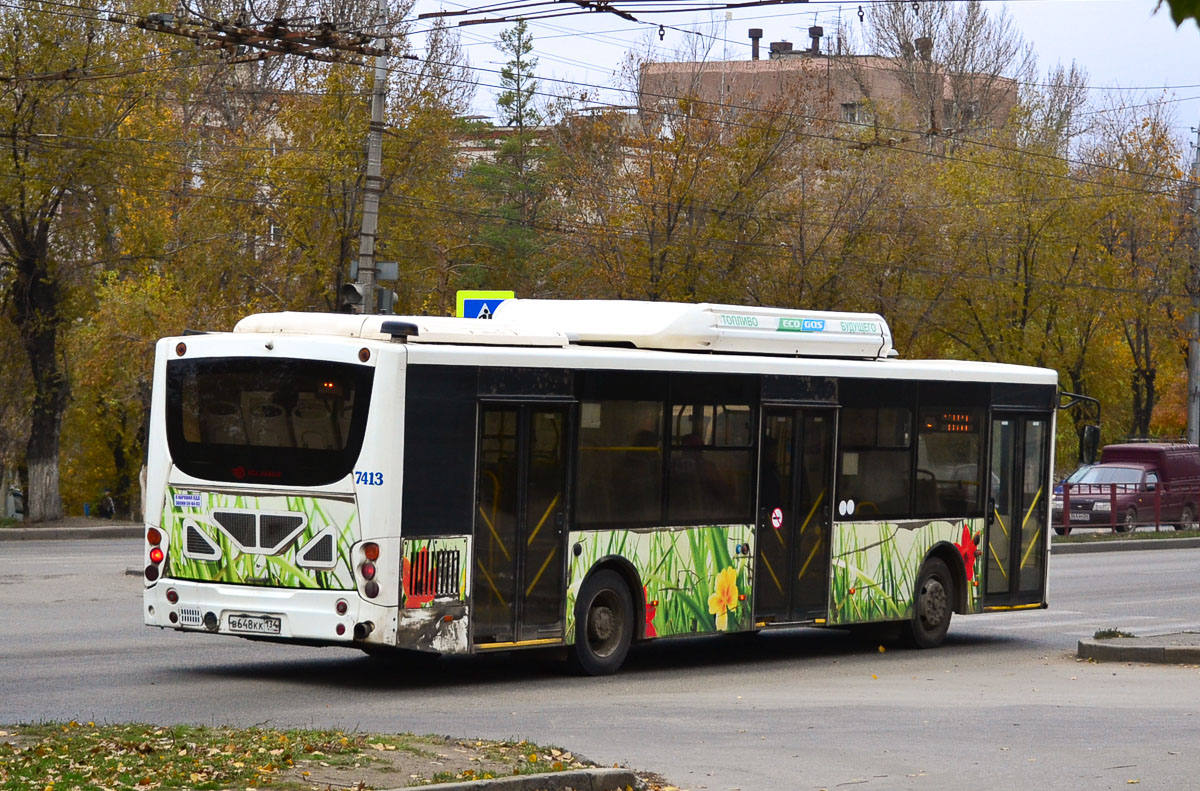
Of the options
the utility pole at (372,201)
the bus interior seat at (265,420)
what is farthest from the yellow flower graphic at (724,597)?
the utility pole at (372,201)

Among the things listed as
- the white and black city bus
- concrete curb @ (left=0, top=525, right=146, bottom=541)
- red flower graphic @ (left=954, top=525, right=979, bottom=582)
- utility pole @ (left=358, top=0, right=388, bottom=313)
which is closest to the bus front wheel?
the white and black city bus

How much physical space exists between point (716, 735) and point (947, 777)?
1648 mm

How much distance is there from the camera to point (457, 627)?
12.1m

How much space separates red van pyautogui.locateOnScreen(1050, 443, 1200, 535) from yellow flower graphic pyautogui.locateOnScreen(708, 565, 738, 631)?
23389 millimetres

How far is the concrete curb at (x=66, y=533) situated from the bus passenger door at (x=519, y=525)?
19012 millimetres

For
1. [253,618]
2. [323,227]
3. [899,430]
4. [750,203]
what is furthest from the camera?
[750,203]

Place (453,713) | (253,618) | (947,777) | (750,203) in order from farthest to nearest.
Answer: (750,203), (253,618), (453,713), (947,777)

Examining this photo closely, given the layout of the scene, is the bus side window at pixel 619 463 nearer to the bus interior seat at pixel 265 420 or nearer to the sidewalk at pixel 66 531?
the bus interior seat at pixel 265 420

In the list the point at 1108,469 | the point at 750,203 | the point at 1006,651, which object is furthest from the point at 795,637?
the point at 1108,469

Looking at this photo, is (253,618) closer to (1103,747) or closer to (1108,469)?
(1103,747)

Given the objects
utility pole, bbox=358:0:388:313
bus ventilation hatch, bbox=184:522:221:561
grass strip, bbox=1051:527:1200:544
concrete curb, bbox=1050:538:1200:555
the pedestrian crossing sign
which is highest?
utility pole, bbox=358:0:388:313

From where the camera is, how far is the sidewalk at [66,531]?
29.3 m

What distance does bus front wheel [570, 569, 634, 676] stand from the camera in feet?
42.8

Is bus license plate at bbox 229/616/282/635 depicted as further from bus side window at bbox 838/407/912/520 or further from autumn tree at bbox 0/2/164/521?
autumn tree at bbox 0/2/164/521
